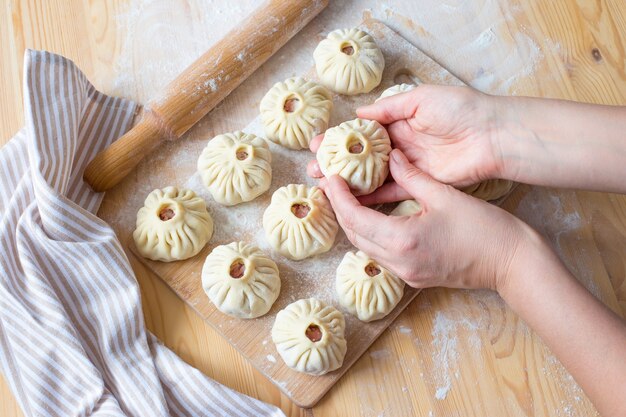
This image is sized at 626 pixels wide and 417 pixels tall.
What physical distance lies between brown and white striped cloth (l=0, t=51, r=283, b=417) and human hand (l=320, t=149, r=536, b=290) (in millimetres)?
455

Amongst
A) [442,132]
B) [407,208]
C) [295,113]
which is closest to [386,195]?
[407,208]

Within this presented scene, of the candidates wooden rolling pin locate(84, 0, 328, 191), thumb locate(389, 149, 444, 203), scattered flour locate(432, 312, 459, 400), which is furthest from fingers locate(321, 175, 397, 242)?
wooden rolling pin locate(84, 0, 328, 191)

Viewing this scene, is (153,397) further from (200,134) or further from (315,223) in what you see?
(200,134)

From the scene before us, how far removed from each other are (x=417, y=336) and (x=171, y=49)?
1049 millimetres

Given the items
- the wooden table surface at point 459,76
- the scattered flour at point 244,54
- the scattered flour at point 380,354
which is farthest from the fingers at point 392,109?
the scattered flour at point 380,354

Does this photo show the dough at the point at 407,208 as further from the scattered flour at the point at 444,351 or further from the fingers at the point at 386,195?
the scattered flour at the point at 444,351

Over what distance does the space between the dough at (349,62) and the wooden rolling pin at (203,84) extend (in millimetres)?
122

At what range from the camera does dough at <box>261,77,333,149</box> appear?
6.10 feet

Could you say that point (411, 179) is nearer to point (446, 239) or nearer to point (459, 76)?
point (446, 239)

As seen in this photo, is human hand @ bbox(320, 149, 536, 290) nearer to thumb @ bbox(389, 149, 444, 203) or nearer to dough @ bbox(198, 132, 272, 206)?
thumb @ bbox(389, 149, 444, 203)

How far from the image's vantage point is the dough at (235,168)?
5.88 feet

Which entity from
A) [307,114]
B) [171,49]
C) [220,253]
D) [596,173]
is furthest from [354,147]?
[171,49]

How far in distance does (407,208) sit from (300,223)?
268 mm

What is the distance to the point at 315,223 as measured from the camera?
5.70ft
